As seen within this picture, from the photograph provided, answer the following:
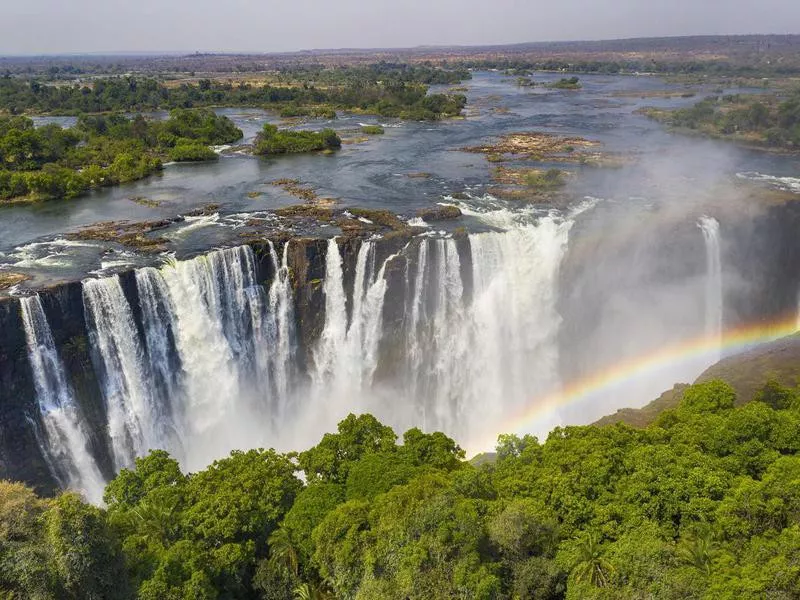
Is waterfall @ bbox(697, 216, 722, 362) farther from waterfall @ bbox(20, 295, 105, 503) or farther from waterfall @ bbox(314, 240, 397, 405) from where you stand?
waterfall @ bbox(20, 295, 105, 503)

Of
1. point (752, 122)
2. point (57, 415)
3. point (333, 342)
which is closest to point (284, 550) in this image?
point (57, 415)

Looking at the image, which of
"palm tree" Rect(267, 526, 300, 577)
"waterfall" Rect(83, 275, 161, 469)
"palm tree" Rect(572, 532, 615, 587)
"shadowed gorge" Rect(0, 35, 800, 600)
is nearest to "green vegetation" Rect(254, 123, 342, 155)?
"shadowed gorge" Rect(0, 35, 800, 600)

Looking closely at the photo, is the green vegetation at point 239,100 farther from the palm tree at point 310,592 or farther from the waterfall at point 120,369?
the palm tree at point 310,592

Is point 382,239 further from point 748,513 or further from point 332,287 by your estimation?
point 748,513

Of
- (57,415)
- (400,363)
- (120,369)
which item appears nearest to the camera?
(57,415)

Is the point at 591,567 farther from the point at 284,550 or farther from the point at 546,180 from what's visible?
the point at 546,180

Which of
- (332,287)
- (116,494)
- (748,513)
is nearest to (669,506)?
(748,513)
